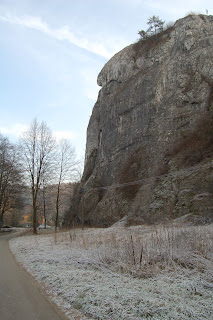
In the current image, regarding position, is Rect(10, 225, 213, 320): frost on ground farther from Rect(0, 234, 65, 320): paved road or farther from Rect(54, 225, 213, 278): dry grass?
Rect(0, 234, 65, 320): paved road

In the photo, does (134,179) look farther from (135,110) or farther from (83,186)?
(83,186)

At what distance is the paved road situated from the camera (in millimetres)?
3969

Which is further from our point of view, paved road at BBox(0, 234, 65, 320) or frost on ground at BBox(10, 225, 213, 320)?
paved road at BBox(0, 234, 65, 320)

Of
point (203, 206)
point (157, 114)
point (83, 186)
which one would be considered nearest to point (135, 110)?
point (157, 114)

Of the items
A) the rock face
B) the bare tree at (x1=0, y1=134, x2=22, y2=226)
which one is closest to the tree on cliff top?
the rock face

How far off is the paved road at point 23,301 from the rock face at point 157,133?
37.4ft

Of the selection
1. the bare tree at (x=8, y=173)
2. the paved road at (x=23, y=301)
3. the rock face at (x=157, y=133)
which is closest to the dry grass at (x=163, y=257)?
the paved road at (x=23, y=301)

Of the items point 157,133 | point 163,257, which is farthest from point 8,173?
point 163,257

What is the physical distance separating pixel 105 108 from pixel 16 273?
30465 millimetres

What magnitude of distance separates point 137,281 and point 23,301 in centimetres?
222

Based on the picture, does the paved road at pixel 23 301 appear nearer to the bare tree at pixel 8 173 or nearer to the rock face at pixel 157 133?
the rock face at pixel 157 133

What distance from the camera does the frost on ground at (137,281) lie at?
376cm

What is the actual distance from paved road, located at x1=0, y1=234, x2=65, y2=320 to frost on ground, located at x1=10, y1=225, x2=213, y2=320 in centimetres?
22

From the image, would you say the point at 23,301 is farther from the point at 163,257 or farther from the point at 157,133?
the point at 157,133
